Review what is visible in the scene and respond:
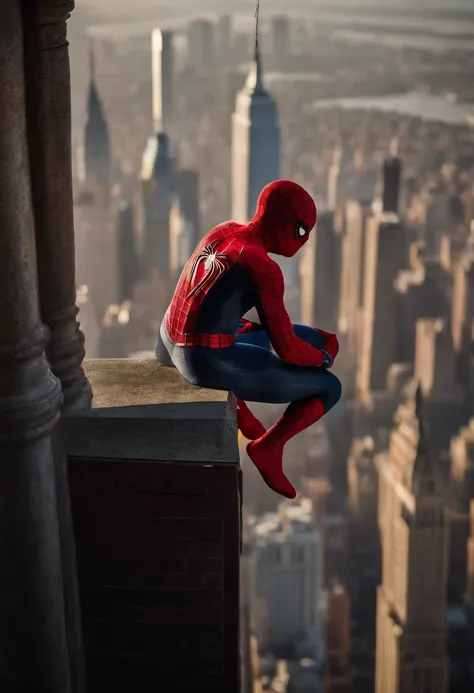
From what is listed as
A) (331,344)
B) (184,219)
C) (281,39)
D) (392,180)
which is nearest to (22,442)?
(331,344)

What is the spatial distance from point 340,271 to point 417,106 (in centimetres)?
764

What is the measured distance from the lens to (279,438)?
144 inches

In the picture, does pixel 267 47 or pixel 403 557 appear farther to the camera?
pixel 267 47

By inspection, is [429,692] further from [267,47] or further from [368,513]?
[267,47]

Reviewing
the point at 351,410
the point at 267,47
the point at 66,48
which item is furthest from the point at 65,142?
the point at 267,47

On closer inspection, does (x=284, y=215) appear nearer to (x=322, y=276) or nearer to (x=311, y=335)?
(x=311, y=335)

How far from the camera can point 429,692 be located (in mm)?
21859

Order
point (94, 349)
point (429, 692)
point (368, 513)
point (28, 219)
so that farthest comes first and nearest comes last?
point (94, 349) → point (368, 513) → point (429, 692) → point (28, 219)

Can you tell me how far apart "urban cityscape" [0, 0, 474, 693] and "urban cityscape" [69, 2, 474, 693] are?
0.35ft

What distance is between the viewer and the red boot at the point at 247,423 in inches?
151

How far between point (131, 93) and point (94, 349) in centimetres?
1605

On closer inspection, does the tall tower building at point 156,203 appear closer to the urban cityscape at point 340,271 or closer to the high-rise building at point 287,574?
the urban cityscape at point 340,271

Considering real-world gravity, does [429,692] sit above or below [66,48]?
below

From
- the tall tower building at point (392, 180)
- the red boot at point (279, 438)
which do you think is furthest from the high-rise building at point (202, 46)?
the red boot at point (279, 438)
